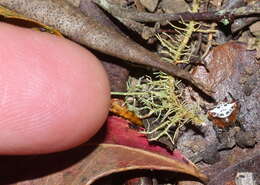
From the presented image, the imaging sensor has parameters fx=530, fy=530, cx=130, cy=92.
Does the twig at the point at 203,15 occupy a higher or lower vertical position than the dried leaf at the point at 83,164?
higher

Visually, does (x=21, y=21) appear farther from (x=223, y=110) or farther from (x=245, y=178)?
(x=245, y=178)

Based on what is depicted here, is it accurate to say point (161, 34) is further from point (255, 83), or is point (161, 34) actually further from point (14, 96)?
point (14, 96)

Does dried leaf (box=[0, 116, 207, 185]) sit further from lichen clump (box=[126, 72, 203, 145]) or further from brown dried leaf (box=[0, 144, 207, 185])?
lichen clump (box=[126, 72, 203, 145])

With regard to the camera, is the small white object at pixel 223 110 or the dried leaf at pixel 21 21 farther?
the small white object at pixel 223 110

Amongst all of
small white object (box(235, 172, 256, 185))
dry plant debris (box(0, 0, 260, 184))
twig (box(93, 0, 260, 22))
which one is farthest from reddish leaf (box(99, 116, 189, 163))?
twig (box(93, 0, 260, 22))

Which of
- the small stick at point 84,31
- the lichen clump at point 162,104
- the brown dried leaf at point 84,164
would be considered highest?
the small stick at point 84,31

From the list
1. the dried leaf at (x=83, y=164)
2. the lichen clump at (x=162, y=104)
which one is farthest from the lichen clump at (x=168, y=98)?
the dried leaf at (x=83, y=164)

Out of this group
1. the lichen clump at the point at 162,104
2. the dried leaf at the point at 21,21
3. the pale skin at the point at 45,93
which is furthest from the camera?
the lichen clump at the point at 162,104

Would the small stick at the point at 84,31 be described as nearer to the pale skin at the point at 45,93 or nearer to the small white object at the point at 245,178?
the pale skin at the point at 45,93
